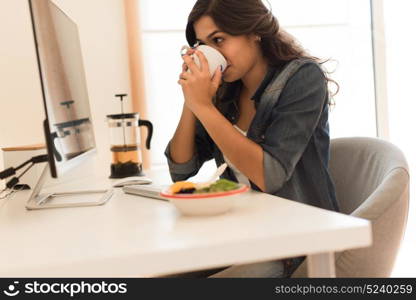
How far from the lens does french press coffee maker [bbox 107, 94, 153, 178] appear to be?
5.86ft

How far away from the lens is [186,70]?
124cm

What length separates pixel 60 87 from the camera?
44.4 inches

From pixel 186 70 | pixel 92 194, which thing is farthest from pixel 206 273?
pixel 186 70

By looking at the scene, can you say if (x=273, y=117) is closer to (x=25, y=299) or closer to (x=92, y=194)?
(x=92, y=194)

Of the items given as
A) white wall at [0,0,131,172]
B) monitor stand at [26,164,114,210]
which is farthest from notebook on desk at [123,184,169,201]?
white wall at [0,0,131,172]

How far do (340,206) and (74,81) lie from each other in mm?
793

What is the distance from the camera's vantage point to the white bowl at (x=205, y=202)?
804 millimetres

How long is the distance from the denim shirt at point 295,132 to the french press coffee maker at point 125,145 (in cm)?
67

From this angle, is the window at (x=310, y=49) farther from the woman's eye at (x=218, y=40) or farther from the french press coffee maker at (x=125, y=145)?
the woman's eye at (x=218, y=40)

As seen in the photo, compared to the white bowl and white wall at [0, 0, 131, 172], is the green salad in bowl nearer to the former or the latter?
the white bowl

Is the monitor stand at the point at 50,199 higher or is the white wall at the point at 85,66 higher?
the white wall at the point at 85,66

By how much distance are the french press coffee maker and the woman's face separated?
656 millimetres

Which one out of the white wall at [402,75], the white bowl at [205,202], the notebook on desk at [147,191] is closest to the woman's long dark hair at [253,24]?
the notebook on desk at [147,191]

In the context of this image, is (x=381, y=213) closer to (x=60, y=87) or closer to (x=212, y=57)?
(x=212, y=57)
